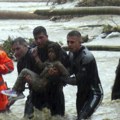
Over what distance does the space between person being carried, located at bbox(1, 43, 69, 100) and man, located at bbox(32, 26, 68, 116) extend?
104mm

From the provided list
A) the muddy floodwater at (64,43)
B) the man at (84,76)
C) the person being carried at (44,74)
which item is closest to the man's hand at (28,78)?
the person being carried at (44,74)

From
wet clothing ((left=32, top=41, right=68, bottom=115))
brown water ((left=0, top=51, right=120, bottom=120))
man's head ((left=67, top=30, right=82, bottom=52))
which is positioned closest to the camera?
man's head ((left=67, top=30, right=82, bottom=52))

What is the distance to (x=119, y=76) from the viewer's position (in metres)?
8.79

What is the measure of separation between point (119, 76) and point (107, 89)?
2948mm

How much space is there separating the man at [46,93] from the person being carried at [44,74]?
0.34 ft

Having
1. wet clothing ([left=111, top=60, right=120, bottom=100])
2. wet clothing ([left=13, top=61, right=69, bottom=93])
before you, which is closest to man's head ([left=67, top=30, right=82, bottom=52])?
wet clothing ([left=13, top=61, right=69, bottom=93])

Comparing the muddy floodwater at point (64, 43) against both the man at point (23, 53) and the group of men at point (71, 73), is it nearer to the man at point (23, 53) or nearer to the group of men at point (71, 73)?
the group of men at point (71, 73)

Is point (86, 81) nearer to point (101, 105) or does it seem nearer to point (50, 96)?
point (50, 96)

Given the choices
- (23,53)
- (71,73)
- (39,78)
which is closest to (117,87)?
(71,73)

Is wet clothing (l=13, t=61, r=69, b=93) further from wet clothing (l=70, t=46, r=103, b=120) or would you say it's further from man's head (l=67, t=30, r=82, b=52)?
man's head (l=67, t=30, r=82, b=52)

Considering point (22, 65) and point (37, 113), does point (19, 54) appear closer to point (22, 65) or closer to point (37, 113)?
point (22, 65)

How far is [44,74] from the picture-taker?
24.3 feet

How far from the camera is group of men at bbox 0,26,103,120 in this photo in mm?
7332

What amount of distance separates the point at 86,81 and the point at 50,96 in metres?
0.62
